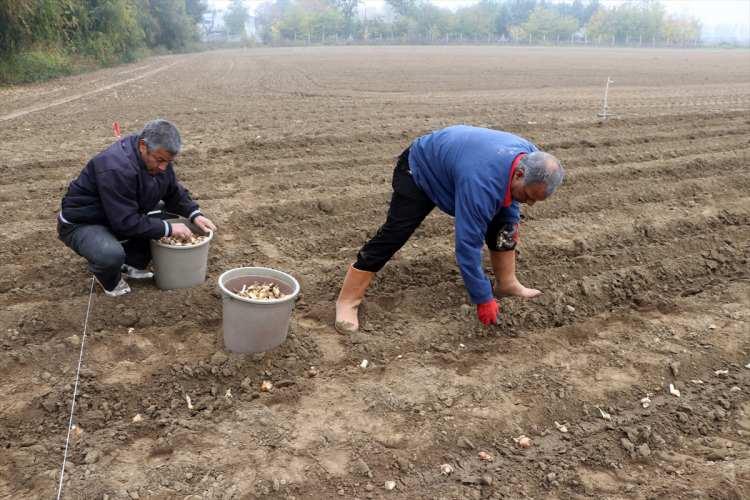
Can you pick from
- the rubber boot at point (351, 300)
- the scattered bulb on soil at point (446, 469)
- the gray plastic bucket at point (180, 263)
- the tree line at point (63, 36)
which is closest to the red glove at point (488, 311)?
the rubber boot at point (351, 300)

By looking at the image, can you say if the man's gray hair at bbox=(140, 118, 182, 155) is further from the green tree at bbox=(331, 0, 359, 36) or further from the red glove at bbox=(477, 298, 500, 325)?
the green tree at bbox=(331, 0, 359, 36)

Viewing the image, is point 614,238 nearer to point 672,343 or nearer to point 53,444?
point 672,343

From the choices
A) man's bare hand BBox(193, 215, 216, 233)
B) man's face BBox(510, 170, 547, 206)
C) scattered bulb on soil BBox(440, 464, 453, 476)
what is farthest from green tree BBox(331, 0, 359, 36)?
scattered bulb on soil BBox(440, 464, 453, 476)

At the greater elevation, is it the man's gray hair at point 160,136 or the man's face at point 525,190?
the man's gray hair at point 160,136

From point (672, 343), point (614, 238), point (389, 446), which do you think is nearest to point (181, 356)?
point (389, 446)

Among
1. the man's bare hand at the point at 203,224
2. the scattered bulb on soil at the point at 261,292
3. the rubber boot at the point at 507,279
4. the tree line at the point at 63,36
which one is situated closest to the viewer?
the scattered bulb on soil at the point at 261,292

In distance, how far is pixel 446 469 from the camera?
2822 mm

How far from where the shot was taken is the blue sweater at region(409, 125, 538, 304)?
321 cm

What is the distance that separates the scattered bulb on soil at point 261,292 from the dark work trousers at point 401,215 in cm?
62

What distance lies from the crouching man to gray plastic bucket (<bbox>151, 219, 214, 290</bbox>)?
118 millimetres

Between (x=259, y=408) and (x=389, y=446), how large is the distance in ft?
2.39

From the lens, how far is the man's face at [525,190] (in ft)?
10.3

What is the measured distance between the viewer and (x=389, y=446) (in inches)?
117

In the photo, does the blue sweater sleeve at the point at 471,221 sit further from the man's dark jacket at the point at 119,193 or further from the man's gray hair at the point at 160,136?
the man's dark jacket at the point at 119,193
